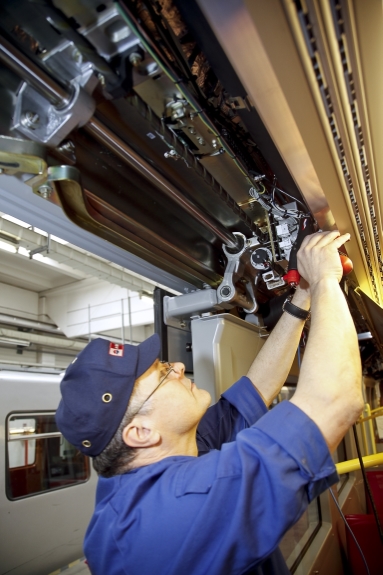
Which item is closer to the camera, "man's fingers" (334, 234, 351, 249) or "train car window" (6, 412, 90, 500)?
"man's fingers" (334, 234, 351, 249)

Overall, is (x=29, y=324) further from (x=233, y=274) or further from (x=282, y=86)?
(x=282, y=86)

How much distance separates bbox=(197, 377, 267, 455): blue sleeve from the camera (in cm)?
153

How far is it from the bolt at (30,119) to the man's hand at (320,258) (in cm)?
87

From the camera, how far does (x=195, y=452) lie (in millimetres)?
1283

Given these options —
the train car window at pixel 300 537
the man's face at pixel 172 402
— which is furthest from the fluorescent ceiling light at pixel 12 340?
the man's face at pixel 172 402

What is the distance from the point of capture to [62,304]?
6934mm

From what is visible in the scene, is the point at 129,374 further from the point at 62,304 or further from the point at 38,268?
the point at 62,304

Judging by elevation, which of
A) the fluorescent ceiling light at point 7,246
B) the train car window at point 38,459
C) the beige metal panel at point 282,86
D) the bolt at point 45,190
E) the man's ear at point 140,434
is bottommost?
the train car window at point 38,459

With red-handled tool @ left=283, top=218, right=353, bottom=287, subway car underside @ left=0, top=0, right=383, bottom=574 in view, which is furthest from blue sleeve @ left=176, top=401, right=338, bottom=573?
subway car underside @ left=0, top=0, right=383, bottom=574

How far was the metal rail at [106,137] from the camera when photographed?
70 centimetres

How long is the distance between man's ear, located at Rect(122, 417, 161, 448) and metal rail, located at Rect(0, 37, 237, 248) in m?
0.71

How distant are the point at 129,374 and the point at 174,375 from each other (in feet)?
0.59

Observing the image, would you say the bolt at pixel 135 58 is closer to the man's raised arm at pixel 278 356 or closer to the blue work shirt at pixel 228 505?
the blue work shirt at pixel 228 505

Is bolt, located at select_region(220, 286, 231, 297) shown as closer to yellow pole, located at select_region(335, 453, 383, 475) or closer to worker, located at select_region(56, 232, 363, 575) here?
worker, located at select_region(56, 232, 363, 575)
